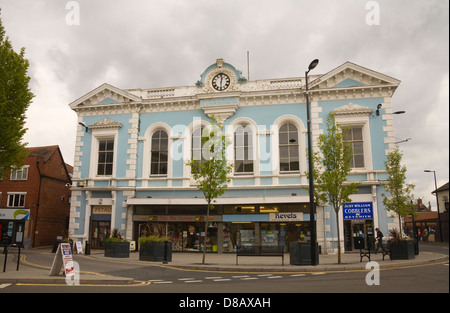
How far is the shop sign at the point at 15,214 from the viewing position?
3053cm

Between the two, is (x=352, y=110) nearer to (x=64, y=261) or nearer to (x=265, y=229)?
(x=265, y=229)

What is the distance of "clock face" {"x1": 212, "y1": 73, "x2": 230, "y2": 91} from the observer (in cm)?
2505

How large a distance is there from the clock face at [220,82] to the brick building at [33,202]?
14.4 meters

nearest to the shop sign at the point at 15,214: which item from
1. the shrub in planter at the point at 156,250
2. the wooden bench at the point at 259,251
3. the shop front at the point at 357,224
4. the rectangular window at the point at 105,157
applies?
the rectangular window at the point at 105,157

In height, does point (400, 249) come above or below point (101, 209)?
below

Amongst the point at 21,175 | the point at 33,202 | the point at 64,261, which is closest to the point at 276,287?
the point at 64,261

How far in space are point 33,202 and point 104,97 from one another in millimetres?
12210

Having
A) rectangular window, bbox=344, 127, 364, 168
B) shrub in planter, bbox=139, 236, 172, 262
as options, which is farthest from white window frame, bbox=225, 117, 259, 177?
shrub in planter, bbox=139, 236, 172, 262

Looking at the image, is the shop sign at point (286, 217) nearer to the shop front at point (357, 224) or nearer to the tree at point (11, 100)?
the shop front at point (357, 224)

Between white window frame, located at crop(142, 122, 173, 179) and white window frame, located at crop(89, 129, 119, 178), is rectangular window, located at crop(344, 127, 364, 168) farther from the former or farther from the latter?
white window frame, located at crop(89, 129, 119, 178)

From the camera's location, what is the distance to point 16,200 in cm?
3133

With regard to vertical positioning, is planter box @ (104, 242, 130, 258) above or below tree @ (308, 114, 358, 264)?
below
